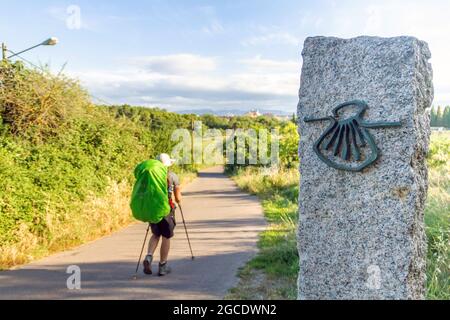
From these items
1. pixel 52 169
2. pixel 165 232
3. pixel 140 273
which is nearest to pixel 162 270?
pixel 140 273

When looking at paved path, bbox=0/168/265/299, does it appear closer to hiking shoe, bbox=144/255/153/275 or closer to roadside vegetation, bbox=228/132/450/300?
hiking shoe, bbox=144/255/153/275

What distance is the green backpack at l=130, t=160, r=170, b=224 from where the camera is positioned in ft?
19.6

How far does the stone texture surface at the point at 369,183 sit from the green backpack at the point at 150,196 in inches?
111

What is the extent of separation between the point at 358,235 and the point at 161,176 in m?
3.39

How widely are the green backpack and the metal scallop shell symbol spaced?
3.01m

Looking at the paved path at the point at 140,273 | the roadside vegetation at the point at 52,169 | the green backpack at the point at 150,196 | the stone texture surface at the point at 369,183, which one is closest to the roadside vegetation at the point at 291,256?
the paved path at the point at 140,273

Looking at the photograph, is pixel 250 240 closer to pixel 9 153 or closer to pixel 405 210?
pixel 9 153

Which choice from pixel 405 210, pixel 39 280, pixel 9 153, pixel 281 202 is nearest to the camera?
pixel 405 210

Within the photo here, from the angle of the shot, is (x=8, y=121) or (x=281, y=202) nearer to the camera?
(x=8, y=121)

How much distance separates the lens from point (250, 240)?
8516 millimetres

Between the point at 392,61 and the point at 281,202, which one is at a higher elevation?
the point at 392,61

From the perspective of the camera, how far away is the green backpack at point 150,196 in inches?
236

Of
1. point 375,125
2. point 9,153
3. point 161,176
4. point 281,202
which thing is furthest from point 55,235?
point 281,202

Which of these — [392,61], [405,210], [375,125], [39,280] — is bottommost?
[39,280]
